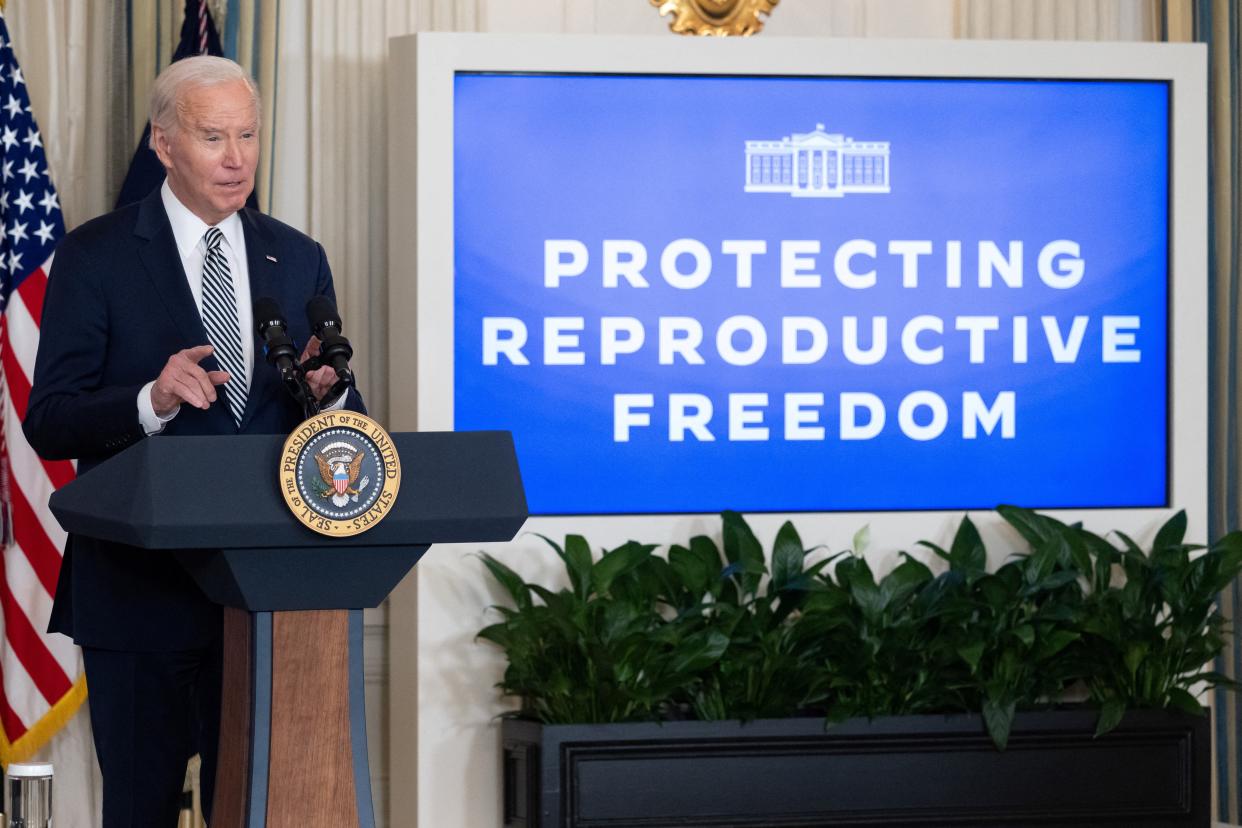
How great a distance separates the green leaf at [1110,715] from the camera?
4004 mm

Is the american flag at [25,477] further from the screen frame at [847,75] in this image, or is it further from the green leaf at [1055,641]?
the green leaf at [1055,641]

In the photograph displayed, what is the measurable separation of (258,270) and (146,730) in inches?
27.2

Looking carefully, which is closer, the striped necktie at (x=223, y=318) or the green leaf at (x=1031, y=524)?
the striped necktie at (x=223, y=318)

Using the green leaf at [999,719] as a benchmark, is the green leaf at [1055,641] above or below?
above

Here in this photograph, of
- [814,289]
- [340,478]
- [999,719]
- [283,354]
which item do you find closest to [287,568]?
[340,478]

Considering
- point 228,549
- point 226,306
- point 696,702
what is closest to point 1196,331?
point 696,702

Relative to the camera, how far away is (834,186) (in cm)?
431

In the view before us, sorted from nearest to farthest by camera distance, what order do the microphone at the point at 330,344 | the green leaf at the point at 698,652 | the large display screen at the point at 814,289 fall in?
the microphone at the point at 330,344
the green leaf at the point at 698,652
the large display screen at the point at 814,289

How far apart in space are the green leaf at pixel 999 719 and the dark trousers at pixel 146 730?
7.25 feet

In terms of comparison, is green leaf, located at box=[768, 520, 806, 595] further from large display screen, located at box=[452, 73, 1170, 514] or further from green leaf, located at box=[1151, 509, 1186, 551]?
green leaf, located at box=[1151, 509, 1186, 551]

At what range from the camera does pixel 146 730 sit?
229 centimetres

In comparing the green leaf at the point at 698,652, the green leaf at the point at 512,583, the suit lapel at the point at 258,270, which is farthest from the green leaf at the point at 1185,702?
the suit lapel at the point at 258,270

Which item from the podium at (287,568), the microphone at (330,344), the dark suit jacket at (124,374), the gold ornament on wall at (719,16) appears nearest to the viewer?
the podium at (287,568)

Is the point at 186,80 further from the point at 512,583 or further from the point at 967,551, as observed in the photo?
the point at 967,551
